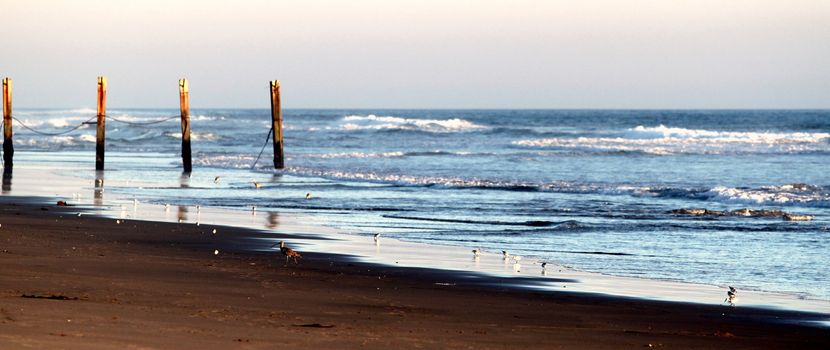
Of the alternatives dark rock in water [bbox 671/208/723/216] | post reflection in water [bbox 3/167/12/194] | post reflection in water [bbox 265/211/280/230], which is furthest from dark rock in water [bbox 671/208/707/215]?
post reflection in water [bbox 3/167/12/194]

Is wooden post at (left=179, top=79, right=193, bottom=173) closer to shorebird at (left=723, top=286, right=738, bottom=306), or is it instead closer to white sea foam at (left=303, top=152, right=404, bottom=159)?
white sea foam at (left=303, top=152, right=404, bottom=159)

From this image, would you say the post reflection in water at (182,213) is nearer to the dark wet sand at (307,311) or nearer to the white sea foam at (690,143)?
the dark wet sand at (307,311)

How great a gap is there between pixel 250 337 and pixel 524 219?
10.4 metres

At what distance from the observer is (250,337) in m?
6.27

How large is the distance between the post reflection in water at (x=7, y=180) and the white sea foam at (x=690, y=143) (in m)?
25.0

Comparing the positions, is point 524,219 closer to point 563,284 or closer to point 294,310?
point 563,284

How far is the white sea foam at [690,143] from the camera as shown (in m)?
45.8

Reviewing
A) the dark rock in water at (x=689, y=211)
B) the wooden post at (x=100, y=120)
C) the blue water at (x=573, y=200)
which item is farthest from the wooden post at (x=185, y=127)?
the dark rock in water at (x=689, y=211)

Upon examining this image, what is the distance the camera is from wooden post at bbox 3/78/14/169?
1091 inches

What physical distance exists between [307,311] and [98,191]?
1364 cm

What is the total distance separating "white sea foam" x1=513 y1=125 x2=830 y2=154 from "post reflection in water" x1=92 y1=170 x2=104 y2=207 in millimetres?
24046

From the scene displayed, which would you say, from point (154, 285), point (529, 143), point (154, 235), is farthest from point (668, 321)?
point (529, 143)

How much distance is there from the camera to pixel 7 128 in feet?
94.2

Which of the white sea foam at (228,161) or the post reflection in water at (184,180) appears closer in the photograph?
the post reflection in water at (184,180)
